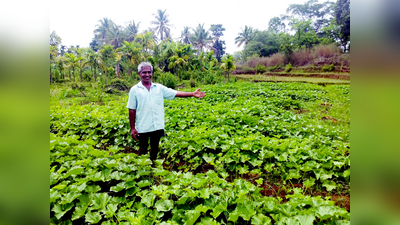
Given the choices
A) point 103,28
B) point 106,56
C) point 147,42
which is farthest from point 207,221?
point 103,28

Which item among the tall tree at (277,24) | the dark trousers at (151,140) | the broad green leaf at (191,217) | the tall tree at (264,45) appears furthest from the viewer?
the tall tree at (277,24)

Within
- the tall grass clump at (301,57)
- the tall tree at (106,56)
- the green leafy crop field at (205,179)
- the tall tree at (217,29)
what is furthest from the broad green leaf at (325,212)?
the tall tree at (217,29)

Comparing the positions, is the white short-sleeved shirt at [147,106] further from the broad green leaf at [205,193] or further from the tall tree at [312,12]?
the tall tree at [312,12]

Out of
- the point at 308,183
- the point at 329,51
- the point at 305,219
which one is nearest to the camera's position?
the point at 305,219

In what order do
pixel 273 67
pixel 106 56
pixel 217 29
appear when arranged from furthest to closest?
pixel 217 29
pixel 273 67
pixel 106 56

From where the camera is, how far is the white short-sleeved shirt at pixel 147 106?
3051mm

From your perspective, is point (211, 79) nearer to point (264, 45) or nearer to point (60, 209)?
point (264, 45)

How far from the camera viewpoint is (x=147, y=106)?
3086 millimetres

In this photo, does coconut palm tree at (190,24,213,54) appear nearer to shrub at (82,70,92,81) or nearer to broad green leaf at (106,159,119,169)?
shrub at (82,70,92,81)

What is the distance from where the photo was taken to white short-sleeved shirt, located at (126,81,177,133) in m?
3.05
